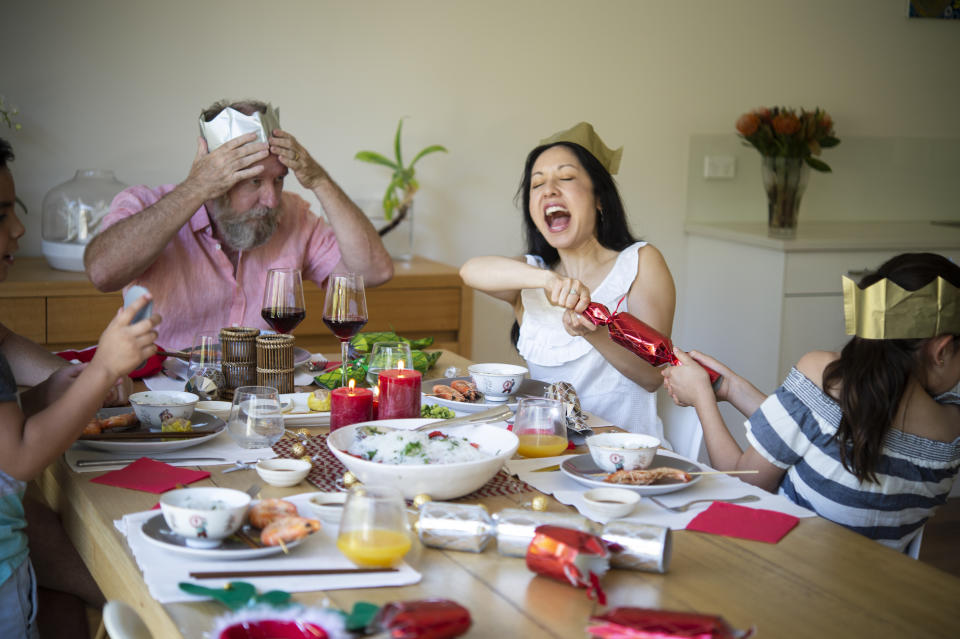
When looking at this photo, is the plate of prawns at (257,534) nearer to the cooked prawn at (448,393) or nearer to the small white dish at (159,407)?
the small white dish at (159,407)

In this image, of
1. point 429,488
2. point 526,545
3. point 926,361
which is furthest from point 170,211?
point 926,361

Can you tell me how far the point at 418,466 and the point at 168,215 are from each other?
138 cm

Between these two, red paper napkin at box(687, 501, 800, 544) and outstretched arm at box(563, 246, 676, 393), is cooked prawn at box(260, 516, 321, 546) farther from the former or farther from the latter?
outstretched arm at box(563, 246, 676, 393)

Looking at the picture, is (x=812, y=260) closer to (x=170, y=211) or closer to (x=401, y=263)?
(x=401, y=263)

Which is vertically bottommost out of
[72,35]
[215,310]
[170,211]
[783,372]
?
[783,372]

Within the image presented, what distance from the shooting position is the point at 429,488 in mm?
1292

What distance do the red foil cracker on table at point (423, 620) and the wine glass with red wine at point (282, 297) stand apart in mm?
1079

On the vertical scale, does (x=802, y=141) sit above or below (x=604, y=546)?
above

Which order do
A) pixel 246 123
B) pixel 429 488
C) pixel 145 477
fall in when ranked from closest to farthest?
1. pixel 429 488
2. pixel 145 477
3. pixel 246 123

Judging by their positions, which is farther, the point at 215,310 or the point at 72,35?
the point at 72,35

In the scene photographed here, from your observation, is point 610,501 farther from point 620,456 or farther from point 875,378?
point 875,378

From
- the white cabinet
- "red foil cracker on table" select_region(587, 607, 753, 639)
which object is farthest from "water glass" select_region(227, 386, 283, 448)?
the white cabinet

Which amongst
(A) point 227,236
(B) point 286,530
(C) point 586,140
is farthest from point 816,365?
(A) point 227,236

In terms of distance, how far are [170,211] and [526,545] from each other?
1565mm
